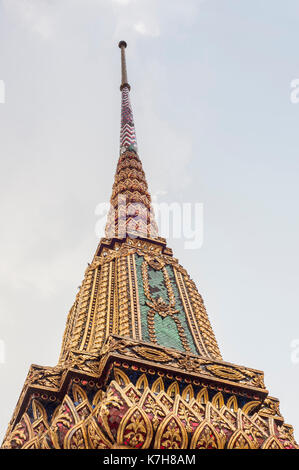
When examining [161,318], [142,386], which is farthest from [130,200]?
[142,386]

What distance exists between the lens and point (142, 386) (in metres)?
10.7

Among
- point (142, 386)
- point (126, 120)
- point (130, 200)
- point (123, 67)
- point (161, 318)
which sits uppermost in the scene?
point (123, 67)

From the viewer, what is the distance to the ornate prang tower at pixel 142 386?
31.7 feet

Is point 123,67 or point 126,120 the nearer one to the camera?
point 126,120

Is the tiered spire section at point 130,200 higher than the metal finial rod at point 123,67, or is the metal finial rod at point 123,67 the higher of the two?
the metal finial rod at point 123,67

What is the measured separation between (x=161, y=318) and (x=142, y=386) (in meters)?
3.92

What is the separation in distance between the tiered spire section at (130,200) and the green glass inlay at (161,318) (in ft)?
9.78

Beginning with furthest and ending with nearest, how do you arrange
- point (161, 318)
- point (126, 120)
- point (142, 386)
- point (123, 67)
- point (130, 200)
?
point (123, 67)
point (126, 120)
point (130, 200)
point (161, 318)
point (142, 386)

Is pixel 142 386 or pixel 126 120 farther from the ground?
pixel 126 120

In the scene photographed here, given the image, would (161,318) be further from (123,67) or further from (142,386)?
(123,67)

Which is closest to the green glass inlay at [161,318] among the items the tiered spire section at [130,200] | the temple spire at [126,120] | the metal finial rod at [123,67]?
the tiered spire section at [130,200]

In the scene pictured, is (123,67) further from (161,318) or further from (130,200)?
(161,318)

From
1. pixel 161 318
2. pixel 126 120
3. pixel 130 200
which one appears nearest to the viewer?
pixel 161 318

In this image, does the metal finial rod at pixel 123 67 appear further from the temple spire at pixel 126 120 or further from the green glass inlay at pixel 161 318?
the green glass inlay at pixel 161 318
